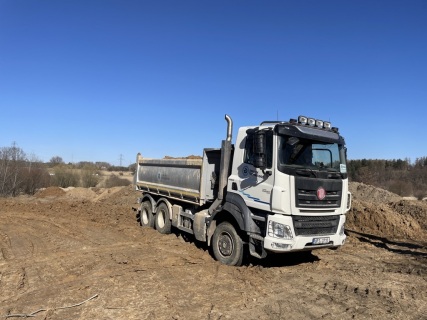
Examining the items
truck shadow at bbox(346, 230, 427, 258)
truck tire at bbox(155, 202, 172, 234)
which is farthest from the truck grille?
truck tire at bbox(155, 202, 172, 234)

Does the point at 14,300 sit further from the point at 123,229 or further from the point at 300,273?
the point at 123,229

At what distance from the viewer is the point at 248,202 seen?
7543mm

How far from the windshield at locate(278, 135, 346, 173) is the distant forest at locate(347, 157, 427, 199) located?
1020 centimetres

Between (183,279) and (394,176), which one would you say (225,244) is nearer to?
(183,279)

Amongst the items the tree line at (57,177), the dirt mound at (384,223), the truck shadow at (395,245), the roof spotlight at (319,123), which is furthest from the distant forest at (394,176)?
the roof spotlight at (319,123)

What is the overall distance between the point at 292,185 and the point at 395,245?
6.56 metres

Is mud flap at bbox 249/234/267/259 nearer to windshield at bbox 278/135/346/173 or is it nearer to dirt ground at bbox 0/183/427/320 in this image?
dirt ground at bbox 0/183/427/320

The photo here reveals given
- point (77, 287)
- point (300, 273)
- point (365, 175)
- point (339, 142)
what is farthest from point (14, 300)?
point (365, 175)

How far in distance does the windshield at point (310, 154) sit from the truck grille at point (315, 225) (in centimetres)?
102

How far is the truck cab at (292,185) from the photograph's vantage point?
6.93 m

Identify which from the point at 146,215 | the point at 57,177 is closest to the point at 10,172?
the point at 57,177

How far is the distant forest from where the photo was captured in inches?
1436

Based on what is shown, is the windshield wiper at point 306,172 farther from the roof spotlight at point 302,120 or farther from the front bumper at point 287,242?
the roof spotlight at point 302,120

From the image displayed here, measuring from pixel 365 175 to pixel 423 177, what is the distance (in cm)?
1306
